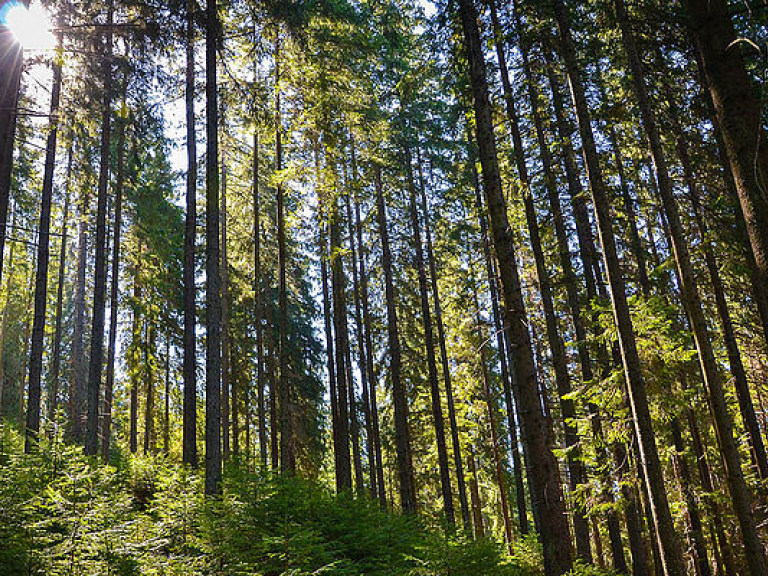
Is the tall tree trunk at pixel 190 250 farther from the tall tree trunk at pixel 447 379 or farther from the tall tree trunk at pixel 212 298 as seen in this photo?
the tall tree trunk at pixel 447 379

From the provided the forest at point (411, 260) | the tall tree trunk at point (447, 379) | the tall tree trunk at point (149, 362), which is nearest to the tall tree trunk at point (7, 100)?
the forest at point (411, 260)

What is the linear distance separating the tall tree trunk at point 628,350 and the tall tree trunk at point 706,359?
1078mm

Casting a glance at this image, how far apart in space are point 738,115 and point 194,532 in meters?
9.04

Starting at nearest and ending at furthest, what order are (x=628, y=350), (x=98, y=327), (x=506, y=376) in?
(x=628, y=350), (x=98, y=327), (x=506, y=376)

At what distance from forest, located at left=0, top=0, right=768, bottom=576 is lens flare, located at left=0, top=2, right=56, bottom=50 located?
6 cm

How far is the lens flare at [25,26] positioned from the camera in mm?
7693

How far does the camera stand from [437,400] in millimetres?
18500

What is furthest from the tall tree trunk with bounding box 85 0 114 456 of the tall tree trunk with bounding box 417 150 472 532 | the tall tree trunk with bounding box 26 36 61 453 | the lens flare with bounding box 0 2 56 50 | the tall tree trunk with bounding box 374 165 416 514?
the tall tree trunk with bounding box 417 150 472 532

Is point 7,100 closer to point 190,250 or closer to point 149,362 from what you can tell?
point 190,250

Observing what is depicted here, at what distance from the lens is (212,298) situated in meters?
11.5

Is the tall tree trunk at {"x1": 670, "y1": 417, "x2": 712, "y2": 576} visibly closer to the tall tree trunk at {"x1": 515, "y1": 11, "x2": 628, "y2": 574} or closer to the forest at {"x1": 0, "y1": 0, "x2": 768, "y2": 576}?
the forest at {"x1": 0, "y1": 0, "x2": 768, "y2": 576}

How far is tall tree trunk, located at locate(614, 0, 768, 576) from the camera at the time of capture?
882 cm

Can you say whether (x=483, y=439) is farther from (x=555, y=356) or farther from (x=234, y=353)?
(x=555, y=356)

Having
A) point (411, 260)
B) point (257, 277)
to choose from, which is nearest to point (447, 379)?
point (411, 260)
